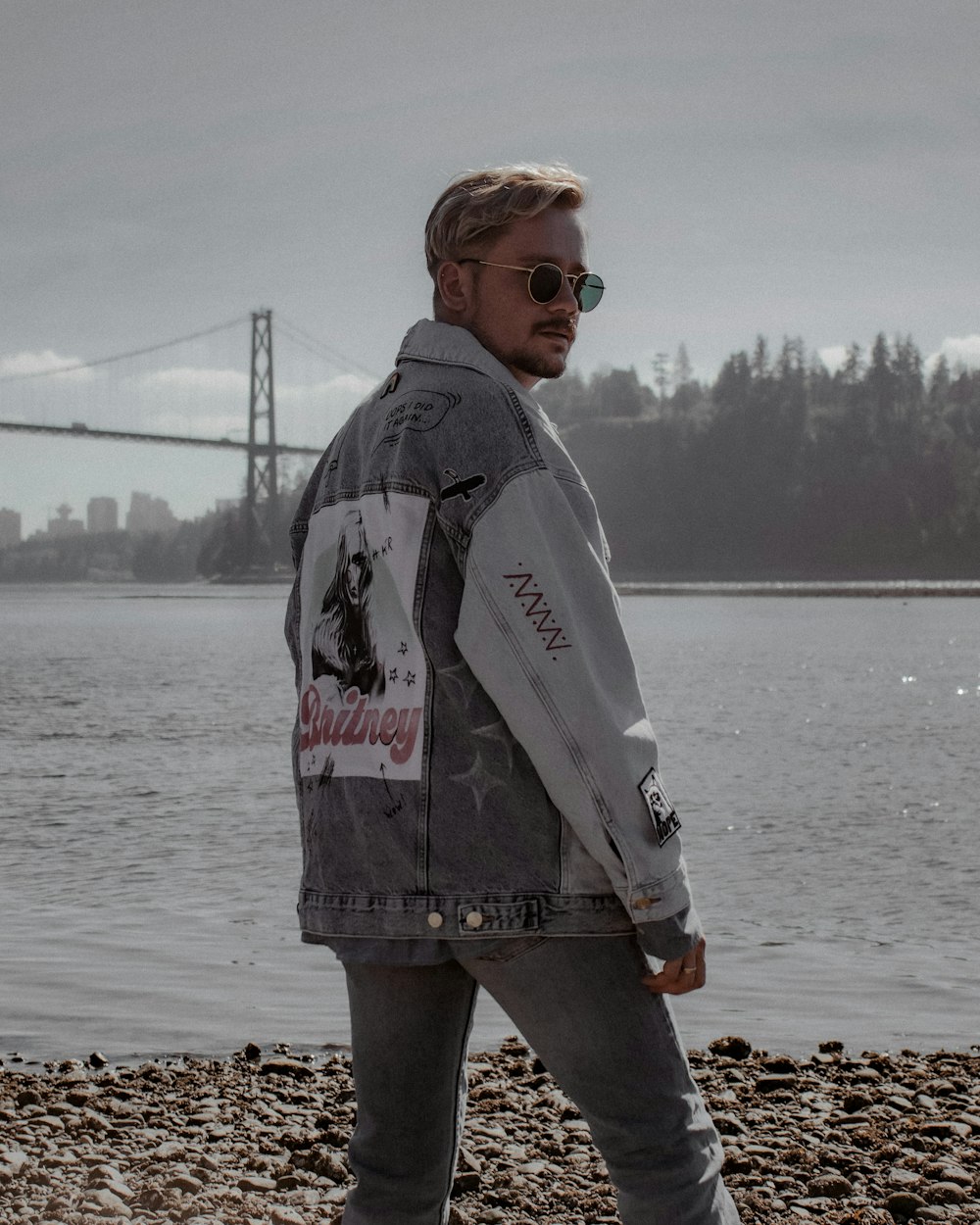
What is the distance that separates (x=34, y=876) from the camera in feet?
20.3

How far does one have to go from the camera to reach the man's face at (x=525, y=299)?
156cm

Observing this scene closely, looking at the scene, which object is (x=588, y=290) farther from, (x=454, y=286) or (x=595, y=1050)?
(x=595, y=1050)

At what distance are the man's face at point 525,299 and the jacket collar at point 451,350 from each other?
0.03 m

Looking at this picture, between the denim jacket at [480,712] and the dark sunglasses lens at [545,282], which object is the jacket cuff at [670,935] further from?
the dark sunglasses lens at [545,282]

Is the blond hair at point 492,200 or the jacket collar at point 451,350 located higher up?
the blond hair at point 492,200

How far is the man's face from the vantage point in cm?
156

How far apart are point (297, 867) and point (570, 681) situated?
205 inches

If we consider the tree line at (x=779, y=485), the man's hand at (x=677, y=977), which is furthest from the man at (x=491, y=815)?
the tree line at (x=779, y=485)

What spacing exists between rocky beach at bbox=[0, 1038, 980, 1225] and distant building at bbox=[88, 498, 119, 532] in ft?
594

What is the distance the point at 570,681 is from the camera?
1.37 meters

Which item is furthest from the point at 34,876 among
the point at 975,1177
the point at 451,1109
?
the point at 451,1109

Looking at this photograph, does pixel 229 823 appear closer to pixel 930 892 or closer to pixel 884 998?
pixel 930 892

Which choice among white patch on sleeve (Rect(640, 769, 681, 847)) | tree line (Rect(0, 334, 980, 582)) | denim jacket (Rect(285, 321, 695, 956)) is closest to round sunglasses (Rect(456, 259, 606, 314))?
denim jacket (Rect(285, 321, 695, 956))

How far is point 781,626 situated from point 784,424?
69.4 meters
